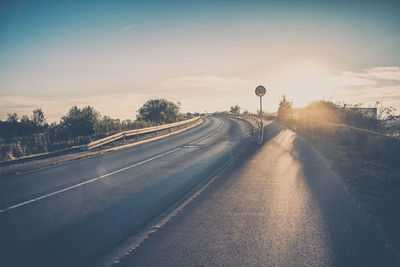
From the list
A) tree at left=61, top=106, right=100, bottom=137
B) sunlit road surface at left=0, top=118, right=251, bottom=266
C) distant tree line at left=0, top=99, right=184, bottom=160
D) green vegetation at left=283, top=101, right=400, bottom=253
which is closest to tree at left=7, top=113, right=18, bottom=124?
distant tree line at left=0, top=99, right=184, bottom=160

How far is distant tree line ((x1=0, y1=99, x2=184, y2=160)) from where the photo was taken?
37.6 feet

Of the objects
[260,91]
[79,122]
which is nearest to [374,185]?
[260,91]

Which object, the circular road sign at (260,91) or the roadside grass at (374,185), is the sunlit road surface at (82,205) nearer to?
the roadside grass at (374,185)

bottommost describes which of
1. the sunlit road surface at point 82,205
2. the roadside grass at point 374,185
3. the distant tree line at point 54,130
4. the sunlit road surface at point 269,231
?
the roadside grass at point 374,185

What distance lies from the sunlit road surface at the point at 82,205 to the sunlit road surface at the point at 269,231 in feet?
2.64

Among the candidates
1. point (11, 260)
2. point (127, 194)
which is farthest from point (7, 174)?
point (11, 260)

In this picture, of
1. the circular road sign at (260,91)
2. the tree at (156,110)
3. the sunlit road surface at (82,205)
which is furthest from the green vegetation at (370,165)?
the tree at (156,110)

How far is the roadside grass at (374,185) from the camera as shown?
12.4ft

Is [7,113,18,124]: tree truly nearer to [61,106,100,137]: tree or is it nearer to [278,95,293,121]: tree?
[61,106,100,137]: tree

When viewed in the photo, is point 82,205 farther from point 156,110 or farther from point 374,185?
point 156,110

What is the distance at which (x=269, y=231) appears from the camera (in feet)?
11.8

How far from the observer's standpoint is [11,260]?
301cm

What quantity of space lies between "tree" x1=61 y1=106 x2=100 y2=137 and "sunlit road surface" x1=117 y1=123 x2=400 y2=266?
15073 millimetres

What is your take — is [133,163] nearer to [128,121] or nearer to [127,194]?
[127,194]
